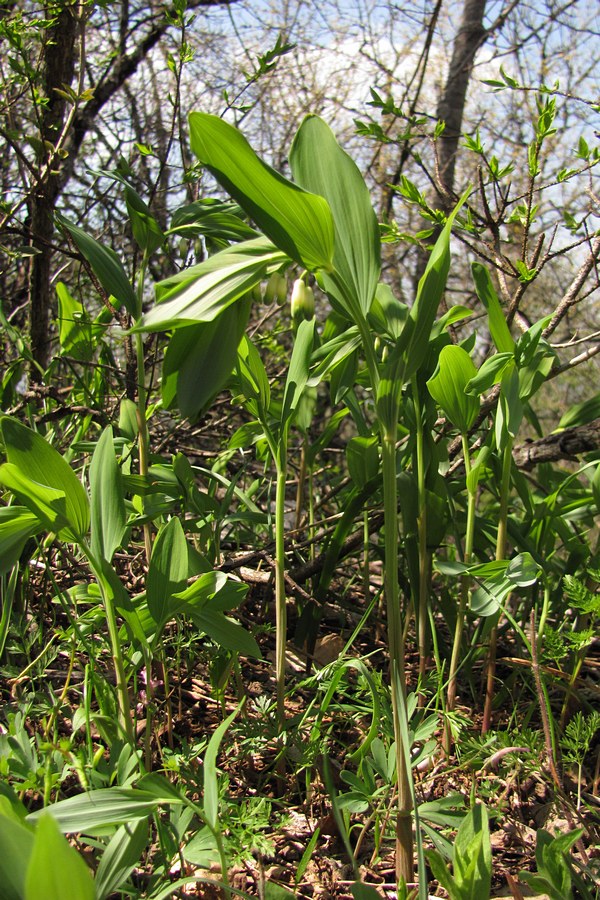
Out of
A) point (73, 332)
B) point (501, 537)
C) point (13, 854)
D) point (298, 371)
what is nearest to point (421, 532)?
point (501, 537)

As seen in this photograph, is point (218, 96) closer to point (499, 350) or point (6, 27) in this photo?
point (6, 27)

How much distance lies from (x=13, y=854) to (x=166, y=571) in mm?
370

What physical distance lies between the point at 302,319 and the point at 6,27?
1.27 m

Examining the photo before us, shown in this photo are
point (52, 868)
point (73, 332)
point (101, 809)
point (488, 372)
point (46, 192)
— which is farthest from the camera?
point (46, 192)

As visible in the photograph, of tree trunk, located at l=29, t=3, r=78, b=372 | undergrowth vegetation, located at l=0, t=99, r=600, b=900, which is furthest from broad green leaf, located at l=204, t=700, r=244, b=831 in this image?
tree trunk, located at l=29, t=3, r=78, b=372

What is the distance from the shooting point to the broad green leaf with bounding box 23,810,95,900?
57 centimetres

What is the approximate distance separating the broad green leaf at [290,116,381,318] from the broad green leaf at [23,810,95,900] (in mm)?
631

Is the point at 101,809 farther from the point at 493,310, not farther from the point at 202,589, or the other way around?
the point at 493,310

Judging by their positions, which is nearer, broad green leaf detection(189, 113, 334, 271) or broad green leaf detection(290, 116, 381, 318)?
broad green leaf detection(189, 113, 334, 271)

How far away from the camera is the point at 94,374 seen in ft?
6.42

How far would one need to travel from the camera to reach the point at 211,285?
0.82 m

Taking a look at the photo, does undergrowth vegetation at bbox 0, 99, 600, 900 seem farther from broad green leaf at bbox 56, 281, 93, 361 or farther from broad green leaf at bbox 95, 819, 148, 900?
broad green leaf at bbox 56, 281, 93, 361

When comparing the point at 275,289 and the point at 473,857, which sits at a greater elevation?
the point at 275,289

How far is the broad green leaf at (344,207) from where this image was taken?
2.91 feet
